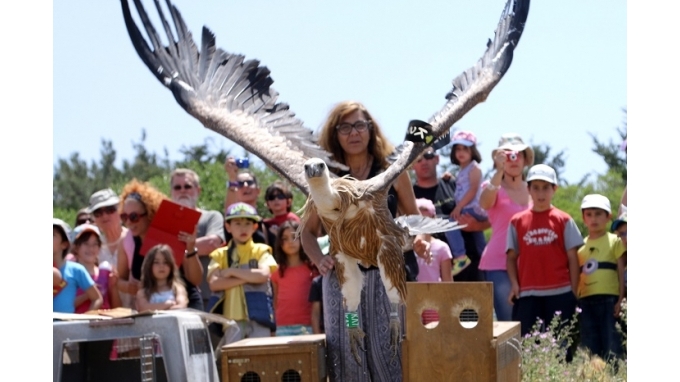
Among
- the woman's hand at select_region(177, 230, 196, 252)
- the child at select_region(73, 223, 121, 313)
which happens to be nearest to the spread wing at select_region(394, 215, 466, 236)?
the woman's hand at select_region(177, 230, 196, 252)

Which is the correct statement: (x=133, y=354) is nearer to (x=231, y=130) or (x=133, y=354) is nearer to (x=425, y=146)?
(x=231, y=130)

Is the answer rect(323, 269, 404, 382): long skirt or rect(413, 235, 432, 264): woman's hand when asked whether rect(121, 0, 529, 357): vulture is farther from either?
rect(413, 235, 432, 264): woman's hand

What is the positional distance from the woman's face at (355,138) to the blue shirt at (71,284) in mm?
3508

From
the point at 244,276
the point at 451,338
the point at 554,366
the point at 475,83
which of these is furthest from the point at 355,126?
the point at 244,276

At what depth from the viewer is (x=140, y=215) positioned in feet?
29.9

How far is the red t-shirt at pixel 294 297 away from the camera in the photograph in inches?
338

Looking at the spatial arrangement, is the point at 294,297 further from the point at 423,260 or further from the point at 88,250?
the point at 88,250

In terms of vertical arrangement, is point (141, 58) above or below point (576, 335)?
above

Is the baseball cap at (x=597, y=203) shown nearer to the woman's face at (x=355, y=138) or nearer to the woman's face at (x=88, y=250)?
the woman's face at (x=355, y=138)

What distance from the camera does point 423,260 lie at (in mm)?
8086

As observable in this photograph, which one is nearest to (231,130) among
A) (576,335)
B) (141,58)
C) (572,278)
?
(141,58)

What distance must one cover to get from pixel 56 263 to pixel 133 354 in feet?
3.74

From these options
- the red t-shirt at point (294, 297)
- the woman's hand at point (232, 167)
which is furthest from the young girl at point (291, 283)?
the woman's hand at point (232, 167)

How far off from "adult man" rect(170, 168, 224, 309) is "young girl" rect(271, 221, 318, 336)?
0.68 metres
